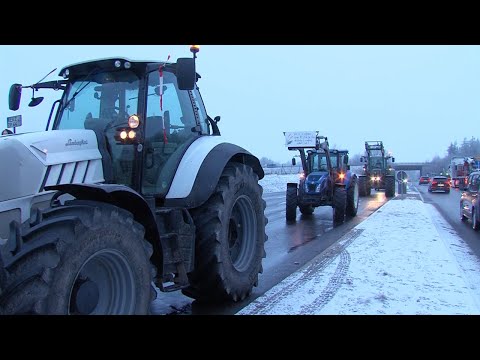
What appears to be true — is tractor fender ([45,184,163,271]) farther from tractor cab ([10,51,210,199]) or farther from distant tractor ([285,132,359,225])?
distant tractor ([285,132,359,225])

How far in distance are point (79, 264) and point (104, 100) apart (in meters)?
2.19

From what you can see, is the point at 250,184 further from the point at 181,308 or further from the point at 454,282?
the point at 454,282

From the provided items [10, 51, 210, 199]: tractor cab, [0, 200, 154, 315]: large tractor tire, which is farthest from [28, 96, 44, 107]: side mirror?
[0, 200, 154, 315]: large tractor tire

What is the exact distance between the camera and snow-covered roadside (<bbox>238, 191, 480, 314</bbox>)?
15.5 ft

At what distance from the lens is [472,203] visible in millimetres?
12648

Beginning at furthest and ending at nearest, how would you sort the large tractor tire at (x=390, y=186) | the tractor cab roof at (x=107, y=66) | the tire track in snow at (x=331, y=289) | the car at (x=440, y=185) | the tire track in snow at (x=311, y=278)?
the car at (x=440, y=185)
the large tractor tire at (x=390, y=186)
the tire track in snow at (x=311, y=278)
the tire track in snow at (x=331, y=289)
the tractor cab roof at (x=107, y=66)

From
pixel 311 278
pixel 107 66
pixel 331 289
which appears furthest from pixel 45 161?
pixel 311 278

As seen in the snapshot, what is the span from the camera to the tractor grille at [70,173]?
3584mm

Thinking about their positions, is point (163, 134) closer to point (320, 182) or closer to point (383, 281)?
point (383, 281)

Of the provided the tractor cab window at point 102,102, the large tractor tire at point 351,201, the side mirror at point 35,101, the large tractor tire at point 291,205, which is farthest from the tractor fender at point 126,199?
the large tractor tire at point 351,201

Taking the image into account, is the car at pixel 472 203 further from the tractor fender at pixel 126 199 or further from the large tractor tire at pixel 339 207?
the tractor fender at pixel 126 199

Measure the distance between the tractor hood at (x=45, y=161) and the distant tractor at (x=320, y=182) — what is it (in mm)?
10190
